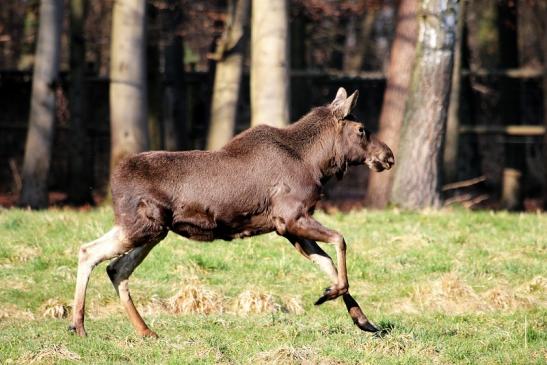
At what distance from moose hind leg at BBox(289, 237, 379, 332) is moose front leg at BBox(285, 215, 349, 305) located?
140mm

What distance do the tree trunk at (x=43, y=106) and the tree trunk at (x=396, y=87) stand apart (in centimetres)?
540

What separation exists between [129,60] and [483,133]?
9.14 m

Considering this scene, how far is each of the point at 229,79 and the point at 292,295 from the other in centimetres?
751

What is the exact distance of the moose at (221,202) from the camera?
838 cm

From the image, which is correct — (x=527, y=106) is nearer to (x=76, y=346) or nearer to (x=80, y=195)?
(x=80, y=195)

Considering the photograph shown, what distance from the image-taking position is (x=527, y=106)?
2381cm

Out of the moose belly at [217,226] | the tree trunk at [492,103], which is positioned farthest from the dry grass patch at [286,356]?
the tree trunk at [492,103]

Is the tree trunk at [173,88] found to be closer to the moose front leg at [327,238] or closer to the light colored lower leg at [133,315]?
the light colored lower leg at [133,315]

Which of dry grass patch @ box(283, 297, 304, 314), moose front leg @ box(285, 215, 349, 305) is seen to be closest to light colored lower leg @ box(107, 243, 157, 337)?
moose front leg @ box(285, 215, 349, 305)

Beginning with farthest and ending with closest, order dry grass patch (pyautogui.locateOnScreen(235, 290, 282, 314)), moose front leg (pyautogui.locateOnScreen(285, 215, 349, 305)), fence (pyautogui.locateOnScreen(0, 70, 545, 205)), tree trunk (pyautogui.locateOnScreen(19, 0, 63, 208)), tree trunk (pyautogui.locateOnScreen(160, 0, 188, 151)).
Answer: fence (pyautogui.locateOnScreen(0, 70, 545, 205)) < tree trunk (pyautogui.locateOnScreen(160, 0, 188, 151)) < tree trunk (pyautogui.locateOnScreen(19, 0, 63, 208)) < dry grass patch (pyautogui.locateOnScreen(235, 290, 282, 314)) < moose front leg (pyautogui.locateOnScreen(285, 215, 349, 305))

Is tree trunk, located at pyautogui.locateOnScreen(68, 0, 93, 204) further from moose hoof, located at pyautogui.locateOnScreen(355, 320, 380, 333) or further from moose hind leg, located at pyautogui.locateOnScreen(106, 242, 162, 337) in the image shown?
moose hoof, located at pyautogui.locateOnScreen(355, 320, 380, 333)

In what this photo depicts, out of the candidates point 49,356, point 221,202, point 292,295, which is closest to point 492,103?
point 292,295

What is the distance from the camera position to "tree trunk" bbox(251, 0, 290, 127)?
1495 centimetres

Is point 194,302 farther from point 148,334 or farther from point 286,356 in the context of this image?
point 286,356
